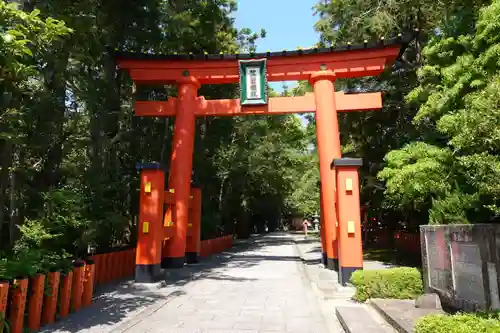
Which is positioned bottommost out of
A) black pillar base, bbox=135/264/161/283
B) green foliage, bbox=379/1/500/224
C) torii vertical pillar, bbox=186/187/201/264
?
black pillar base, bbox=135/264/161/283

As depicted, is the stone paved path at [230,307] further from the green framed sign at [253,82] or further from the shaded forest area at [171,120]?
the green framed sign at [253,82]

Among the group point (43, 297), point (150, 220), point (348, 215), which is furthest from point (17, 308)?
point (348, 215)

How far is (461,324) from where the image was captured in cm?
383

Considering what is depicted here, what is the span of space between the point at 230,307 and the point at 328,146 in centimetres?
613

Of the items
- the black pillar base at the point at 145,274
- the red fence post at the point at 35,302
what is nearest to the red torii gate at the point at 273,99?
the black pillar base at the point at 145,274

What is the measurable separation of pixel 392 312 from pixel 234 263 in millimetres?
8933

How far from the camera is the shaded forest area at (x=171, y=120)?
5781 mm

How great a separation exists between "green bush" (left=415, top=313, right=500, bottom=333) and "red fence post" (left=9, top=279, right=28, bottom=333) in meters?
5.21

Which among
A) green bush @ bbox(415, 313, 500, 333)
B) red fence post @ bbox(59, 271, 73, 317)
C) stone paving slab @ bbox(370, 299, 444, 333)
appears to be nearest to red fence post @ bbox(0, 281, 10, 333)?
red fence post @ bbox(59, 271, 73, 317)

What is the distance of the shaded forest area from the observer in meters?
5.78

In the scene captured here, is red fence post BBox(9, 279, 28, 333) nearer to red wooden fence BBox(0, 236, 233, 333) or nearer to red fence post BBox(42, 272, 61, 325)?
red wooden fence BBox(0, 236, 233, 333)

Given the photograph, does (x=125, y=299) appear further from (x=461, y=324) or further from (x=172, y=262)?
(x=461, y=324)

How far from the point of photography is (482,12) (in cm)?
607

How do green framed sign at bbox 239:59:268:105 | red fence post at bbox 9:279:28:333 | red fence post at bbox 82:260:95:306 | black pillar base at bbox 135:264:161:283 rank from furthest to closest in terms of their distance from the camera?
green framed sign at bbox 239:59:268:105 → black pillar base at bbox 135:264:161:283 → red fence post at bbox 82:260:95:306 → red fence post at bbox 9:279:28:333
